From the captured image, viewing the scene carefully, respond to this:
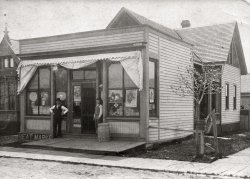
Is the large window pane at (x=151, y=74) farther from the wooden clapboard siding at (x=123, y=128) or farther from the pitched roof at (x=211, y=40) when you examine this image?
the pitched roof at (x=211, y=40)

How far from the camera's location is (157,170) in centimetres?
998

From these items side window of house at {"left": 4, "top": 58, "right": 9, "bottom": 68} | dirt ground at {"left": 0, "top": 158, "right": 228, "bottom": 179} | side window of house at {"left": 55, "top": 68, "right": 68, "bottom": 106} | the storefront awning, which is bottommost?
dirt ground at {"left": 0, "top": 158, "right": 228, "bottom": 179}

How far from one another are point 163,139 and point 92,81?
12.7 ft

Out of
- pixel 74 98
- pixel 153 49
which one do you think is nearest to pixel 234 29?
pixel 153 49

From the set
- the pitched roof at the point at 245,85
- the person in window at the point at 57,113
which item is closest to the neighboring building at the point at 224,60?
the pitched roof at the point at 245,85

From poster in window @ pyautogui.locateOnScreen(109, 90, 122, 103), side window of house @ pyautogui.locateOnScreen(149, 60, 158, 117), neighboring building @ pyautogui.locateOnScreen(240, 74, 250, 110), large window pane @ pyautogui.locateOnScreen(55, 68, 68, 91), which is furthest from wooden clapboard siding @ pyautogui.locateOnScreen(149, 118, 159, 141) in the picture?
neighboring building @ pyautogui.locateOnScreen(240, 74, 250, 110)

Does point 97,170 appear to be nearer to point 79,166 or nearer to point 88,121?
point 79,166

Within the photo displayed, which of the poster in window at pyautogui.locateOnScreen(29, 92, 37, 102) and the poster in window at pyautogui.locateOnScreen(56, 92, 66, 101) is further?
the poster in window at pyautogui.locateOnScreen(29, 92, 37, 102)

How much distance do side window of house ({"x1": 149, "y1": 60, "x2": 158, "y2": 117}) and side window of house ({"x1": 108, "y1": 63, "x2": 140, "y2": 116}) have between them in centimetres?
65

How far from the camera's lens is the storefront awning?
542 inches

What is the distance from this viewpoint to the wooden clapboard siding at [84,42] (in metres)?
14.4

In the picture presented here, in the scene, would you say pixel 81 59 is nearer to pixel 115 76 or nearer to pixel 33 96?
pixel 115 76

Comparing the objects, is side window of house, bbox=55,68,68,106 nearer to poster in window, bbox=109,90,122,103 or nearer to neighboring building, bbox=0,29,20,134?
poster in window, bbox=109,90,122,103

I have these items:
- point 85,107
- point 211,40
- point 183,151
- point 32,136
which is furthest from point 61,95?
point 211,40
